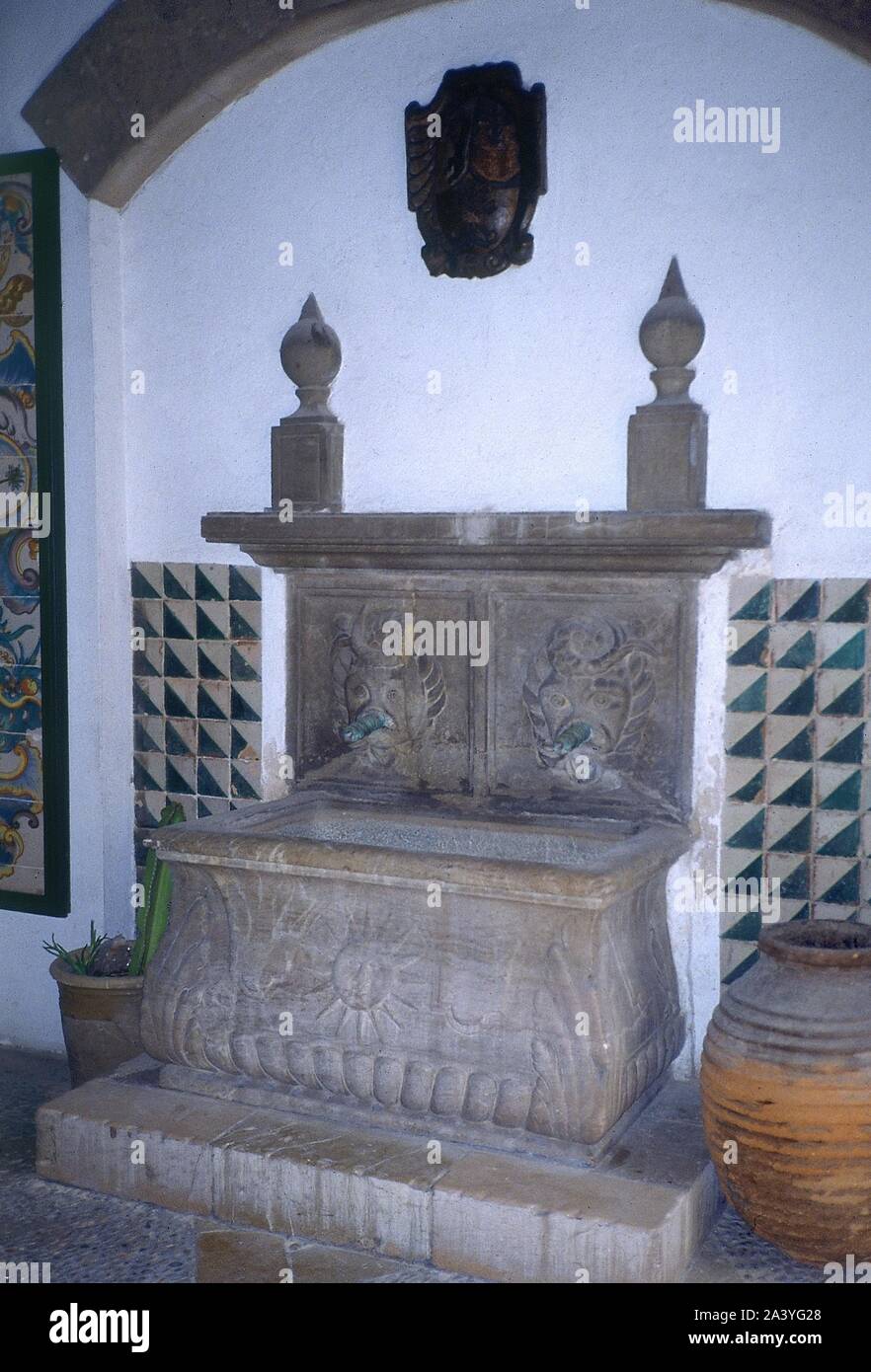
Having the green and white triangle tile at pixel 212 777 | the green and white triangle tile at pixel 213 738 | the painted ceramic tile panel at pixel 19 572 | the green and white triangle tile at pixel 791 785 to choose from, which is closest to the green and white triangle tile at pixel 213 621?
the green and white triangle tile at pixel 213 738

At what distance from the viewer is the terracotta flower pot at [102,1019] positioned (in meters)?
3.48

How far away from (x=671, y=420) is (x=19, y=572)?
1.99 meters

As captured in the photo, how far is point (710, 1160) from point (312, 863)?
1.04 m

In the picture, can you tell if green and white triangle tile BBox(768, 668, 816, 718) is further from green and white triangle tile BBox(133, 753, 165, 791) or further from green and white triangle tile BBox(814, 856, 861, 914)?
green and white triangle tile BBox(133, 753, 165, 791)

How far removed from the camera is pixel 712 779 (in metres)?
3.21

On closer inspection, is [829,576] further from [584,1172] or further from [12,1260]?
[12,1260]

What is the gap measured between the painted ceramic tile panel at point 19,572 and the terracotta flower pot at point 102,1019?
56 cm

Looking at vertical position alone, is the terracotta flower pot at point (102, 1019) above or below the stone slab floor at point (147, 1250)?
above

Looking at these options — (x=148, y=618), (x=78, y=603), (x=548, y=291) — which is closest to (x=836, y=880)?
(x=548, y=291)

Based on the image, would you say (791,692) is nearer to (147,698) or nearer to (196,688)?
(196,688)

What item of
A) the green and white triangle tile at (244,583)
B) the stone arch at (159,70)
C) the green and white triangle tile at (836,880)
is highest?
the stone arch at (159,70)

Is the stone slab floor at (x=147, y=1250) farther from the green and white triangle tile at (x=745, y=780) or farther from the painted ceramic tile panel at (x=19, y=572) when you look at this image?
the painted ceramic tile panel at (x=19, y=572)

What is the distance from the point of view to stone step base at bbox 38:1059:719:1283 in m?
2.55
